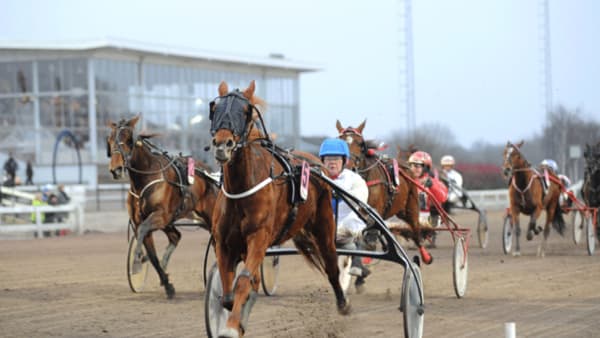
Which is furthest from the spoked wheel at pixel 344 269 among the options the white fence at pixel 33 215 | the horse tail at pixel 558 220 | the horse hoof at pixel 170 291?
the white fence at pixel 33 215

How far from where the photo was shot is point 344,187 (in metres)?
8.33

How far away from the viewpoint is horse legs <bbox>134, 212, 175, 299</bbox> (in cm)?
984

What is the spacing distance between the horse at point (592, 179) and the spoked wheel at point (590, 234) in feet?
2.88

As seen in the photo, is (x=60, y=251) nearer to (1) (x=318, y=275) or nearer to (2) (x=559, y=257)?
(1) (x=318, y=275)

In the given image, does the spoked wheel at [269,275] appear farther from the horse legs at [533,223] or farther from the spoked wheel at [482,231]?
the spoked wheel at [482,231]

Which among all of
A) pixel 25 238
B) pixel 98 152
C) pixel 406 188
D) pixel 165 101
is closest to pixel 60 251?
pixel 25 238

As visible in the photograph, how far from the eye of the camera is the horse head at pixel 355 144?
10617 millimetres

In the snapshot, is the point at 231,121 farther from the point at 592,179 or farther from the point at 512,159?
the point at 592,179

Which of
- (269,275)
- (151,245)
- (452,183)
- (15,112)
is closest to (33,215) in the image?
(452,183)

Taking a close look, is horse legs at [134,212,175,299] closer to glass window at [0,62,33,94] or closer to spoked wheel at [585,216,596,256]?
spoked wheel at [585,216,596,256]

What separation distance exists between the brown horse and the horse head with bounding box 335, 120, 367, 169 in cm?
198

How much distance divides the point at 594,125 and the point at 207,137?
56.1ft

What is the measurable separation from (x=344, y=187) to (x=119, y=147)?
3.13 m

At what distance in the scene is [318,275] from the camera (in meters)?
11.8
